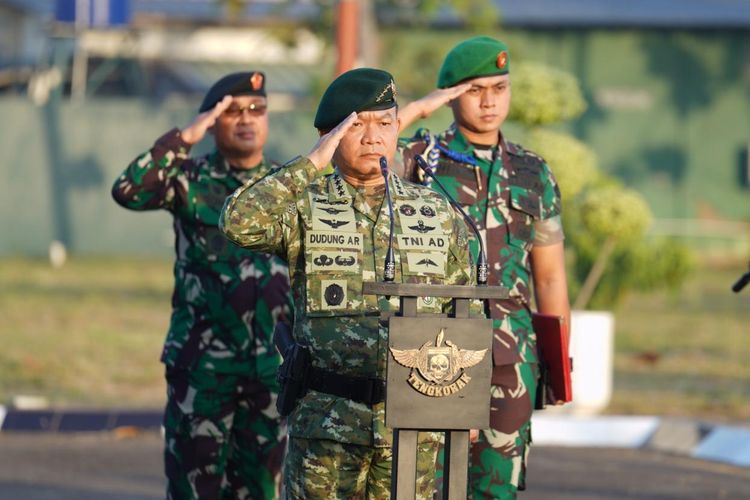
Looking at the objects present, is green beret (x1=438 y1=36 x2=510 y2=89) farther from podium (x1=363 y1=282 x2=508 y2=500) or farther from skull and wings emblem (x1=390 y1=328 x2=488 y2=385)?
skull and wings emblem (x1=390 y1=328 x2=488 y2=385)

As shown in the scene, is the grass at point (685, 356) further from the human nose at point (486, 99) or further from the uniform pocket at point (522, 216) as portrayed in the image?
the human nose at point (486, 99)

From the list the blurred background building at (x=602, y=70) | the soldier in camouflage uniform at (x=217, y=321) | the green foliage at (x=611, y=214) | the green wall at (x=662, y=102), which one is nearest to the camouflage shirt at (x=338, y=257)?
the soldier in camouflage uniform at (x=217, y=321)

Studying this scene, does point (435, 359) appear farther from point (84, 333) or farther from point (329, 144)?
point (84, 333)

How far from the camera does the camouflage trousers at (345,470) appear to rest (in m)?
4.98

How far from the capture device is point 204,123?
6930 millimetres

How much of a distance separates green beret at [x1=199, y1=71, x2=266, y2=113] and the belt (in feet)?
7.42

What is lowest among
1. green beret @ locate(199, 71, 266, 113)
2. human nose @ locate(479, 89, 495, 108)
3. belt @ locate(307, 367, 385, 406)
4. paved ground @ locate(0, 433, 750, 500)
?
paved ground @ locate(0, 433, 750, 500)

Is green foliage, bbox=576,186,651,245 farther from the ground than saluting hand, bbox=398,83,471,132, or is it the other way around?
saluting hand, bbox=398,83,471,132

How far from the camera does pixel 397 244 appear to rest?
508 centimetres

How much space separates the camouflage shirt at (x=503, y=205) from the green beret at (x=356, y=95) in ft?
3.18

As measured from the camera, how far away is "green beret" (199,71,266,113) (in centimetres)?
701

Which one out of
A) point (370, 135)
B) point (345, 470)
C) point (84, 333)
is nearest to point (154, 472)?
point (345, 470)

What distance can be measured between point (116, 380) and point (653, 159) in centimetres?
1806

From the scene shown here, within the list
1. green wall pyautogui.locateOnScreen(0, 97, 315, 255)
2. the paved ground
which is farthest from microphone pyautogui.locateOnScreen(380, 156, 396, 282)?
green wall pyautogui.locateOnScreen(0, 97, 315, 255)
